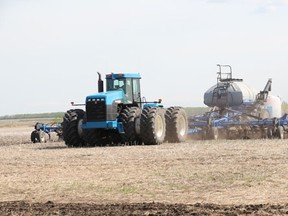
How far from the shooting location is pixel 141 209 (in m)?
10.1

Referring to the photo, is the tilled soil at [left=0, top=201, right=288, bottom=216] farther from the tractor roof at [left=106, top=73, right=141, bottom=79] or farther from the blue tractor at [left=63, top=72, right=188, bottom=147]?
the tractor roof at [left=106, top=73, right=141, bottom=79]

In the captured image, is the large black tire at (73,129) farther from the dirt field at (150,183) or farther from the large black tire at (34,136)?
the large black tire at (34,136)

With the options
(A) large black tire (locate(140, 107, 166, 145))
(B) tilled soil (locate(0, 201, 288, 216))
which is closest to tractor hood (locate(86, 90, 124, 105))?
(A) large black tire (locate(140, 107, 166, 145))

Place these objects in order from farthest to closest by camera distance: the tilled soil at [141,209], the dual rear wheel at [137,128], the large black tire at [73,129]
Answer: the large black tire at [73,129]
the dual rear wheel at [137,128]
the tilled soil at [141,209]

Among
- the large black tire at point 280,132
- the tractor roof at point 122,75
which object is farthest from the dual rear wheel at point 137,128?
the large black tire at point 280,132

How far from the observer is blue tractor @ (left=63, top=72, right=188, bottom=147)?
23.6 meters

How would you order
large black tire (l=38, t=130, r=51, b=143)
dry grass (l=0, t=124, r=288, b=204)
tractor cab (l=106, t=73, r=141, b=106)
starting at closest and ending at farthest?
dry grass (l=0, t=124, r=288, b=204) → tractor cab (l=106, t=73, r=141, b=106) → large black tire (l=38, t=130, r=51, b=143)

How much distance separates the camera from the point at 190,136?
27781 millimetres

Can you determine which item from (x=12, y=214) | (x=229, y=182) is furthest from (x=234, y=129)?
(x=12, y=214)

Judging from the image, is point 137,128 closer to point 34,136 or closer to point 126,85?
point 126,85

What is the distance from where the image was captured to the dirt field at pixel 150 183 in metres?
10.3

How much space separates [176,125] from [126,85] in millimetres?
2439

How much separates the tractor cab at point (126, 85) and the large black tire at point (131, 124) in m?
0.99

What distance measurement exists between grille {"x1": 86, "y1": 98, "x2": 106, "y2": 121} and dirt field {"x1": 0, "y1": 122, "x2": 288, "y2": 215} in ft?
14.1
